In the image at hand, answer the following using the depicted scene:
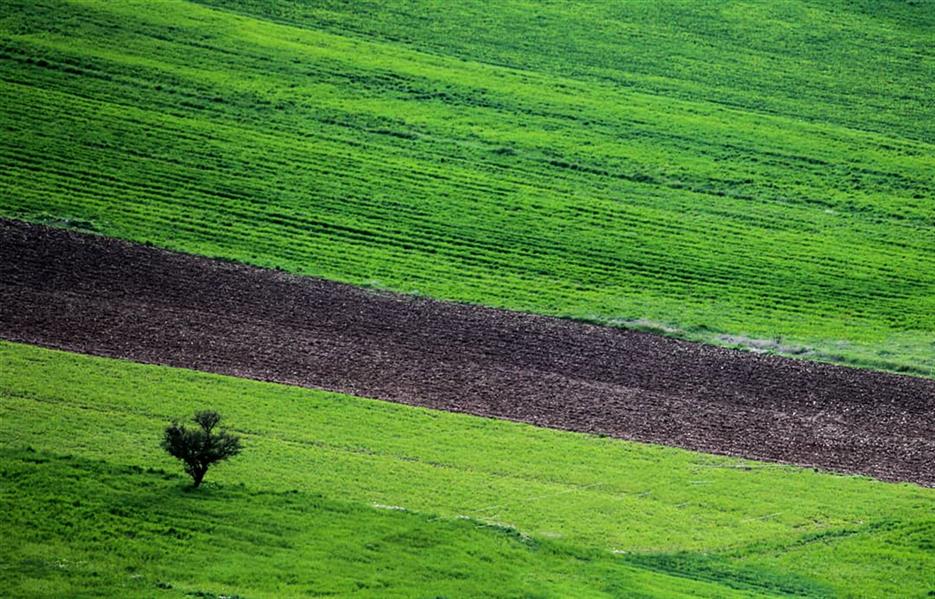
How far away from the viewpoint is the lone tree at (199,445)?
1149 inches

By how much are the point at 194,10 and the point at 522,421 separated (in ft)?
150

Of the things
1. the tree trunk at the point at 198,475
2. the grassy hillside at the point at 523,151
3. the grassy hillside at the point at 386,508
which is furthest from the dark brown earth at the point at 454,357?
the tree trunk at the point at 198,475

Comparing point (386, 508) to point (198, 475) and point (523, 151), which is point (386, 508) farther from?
point (523, 151)

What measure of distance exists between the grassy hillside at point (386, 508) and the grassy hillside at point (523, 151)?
469 inches

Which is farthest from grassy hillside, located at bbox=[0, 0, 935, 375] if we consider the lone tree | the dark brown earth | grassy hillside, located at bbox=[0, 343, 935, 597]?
the lone tree

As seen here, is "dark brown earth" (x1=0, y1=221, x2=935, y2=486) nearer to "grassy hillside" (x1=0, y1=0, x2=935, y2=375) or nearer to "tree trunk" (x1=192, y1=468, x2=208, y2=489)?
"grassy hillside" (x1=0, y1=0, x2=935, y2=375)

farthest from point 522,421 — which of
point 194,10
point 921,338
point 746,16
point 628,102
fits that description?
point 746,16

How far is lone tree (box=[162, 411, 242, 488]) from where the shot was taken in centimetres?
2919

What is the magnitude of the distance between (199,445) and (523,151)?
121 ft

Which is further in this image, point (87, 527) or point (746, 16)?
point (746, 16)

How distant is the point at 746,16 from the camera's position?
83.1 meters

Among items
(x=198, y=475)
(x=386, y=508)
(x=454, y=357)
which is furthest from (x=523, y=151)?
(x=198, y=475)

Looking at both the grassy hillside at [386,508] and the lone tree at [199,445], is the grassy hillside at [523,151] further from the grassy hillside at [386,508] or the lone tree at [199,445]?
the lone tree at [199,445]

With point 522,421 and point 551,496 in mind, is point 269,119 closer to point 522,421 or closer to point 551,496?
point 522,421
